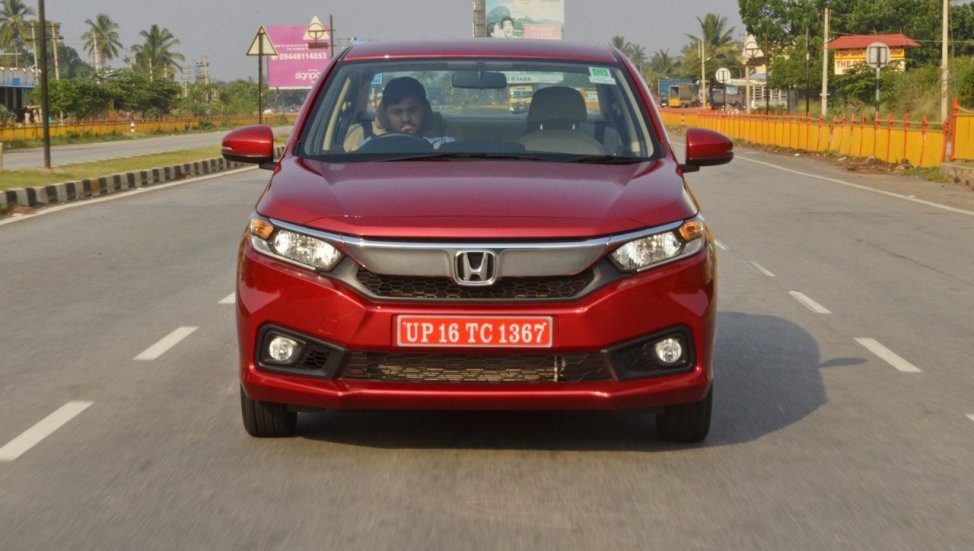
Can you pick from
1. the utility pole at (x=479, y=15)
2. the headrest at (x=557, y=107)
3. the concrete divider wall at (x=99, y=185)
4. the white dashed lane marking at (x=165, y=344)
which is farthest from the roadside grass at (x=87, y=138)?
the headrest at (x=557, y=107)

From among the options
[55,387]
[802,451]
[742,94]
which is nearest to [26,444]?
[55,387]

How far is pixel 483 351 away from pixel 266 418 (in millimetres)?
1014

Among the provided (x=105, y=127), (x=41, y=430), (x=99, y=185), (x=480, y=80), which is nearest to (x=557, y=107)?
(x=480, y=80)

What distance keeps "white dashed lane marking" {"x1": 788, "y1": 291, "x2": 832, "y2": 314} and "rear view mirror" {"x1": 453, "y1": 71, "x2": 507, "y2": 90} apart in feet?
12.6

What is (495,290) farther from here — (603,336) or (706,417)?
(706,417)

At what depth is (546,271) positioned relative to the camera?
507 cm

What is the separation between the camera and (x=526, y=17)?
86.4 meters

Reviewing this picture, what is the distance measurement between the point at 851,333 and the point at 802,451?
3367 mm

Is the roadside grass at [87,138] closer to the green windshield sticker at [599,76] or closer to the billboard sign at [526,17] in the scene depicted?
the billboard sign at [526,17]

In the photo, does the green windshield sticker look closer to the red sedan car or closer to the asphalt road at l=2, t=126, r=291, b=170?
the red sedan car

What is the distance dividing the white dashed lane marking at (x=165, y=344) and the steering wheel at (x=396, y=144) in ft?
6.90

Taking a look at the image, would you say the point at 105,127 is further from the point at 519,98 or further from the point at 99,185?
the point at 519,98

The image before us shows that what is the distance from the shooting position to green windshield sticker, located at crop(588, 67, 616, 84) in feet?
22.2

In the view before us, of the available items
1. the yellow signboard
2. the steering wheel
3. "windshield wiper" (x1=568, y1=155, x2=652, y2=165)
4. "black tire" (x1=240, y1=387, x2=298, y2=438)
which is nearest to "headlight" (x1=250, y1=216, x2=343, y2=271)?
"black tire" (x1=240, y1=387, x2=298, y2=438)
